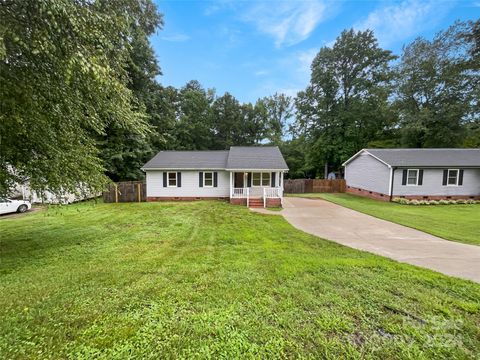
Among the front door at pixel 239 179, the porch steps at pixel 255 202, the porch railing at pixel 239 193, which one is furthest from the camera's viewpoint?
the front door at pixel 239 179

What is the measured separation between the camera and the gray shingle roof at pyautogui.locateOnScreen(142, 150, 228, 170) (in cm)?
1545

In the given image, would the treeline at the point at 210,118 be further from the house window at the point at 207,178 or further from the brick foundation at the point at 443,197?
the brick foundation at the point at 443,197

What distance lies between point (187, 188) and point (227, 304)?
13051 millimetres

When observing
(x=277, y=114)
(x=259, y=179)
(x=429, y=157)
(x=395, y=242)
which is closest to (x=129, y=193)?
(x=259, y=179)

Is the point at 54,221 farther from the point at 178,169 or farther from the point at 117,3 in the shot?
the point at 117,3

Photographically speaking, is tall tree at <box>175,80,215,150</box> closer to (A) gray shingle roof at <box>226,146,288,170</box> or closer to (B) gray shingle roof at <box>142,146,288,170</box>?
(B) gray shingle roof at <box>142,146,288,170</box>

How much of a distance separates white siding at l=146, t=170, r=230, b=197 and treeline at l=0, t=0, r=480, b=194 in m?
3.16

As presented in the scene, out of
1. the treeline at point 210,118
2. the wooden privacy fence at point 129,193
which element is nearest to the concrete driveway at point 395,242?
the wooden privacy fence at point 129,193

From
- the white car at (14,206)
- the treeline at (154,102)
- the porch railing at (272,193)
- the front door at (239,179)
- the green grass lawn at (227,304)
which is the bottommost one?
the white car at (14,206)

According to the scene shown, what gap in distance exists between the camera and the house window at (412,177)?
16.2m

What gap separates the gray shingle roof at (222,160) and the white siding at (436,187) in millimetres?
8702

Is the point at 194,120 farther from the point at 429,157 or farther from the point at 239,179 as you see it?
the point at 429,157

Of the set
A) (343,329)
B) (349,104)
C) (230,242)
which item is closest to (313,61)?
(349,104)

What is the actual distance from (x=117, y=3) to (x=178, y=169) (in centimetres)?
1001
